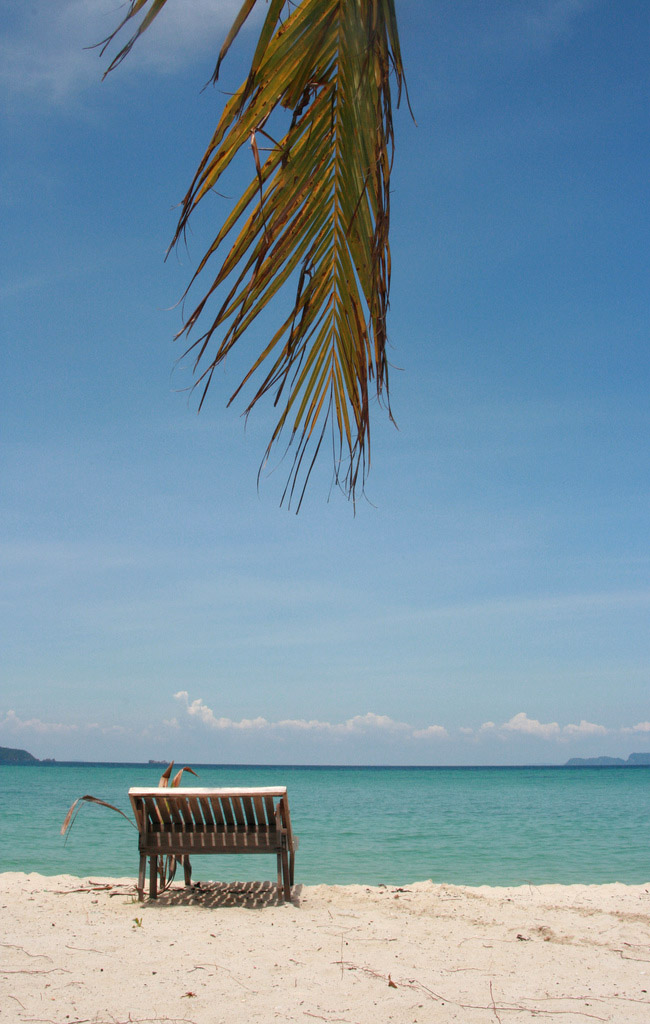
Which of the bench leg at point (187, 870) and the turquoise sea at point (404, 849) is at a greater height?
the bench leg at point (187, 870)

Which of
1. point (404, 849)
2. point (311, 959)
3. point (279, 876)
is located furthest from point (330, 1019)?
point (404, 849)

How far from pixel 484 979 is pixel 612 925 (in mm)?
2224

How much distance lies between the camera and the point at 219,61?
43.1 inches

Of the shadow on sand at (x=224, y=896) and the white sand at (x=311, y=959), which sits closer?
the white sand at (x=311, y=959)

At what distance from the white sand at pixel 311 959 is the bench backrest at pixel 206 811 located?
58 centimetres

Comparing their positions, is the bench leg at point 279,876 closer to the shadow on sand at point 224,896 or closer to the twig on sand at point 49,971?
the shadow on sand at point 224,896

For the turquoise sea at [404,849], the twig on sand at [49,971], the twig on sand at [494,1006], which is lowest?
the turquoise sea at [404,849]

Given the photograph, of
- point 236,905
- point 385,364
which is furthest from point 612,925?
point 385,364

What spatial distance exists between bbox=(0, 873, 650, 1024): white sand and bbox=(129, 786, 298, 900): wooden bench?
17.3 inches

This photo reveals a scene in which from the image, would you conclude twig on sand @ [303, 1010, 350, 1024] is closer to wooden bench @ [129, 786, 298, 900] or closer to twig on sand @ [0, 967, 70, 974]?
twig on sand @ [0, 967, 70, 974]

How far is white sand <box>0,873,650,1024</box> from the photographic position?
3.33 meters

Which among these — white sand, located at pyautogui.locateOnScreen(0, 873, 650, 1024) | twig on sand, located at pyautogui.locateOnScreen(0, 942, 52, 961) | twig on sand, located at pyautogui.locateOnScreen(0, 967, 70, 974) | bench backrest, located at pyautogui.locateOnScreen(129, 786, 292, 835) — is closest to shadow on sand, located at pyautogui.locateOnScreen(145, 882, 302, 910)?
white sand, located at pyautogui.locateOnScreen(0, 873, 650, 1024)

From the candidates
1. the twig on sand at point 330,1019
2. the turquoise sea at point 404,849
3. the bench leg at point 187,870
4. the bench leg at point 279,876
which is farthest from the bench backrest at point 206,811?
the turquoise sea at point 404,849

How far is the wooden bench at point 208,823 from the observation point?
Result: 5.55 meters
